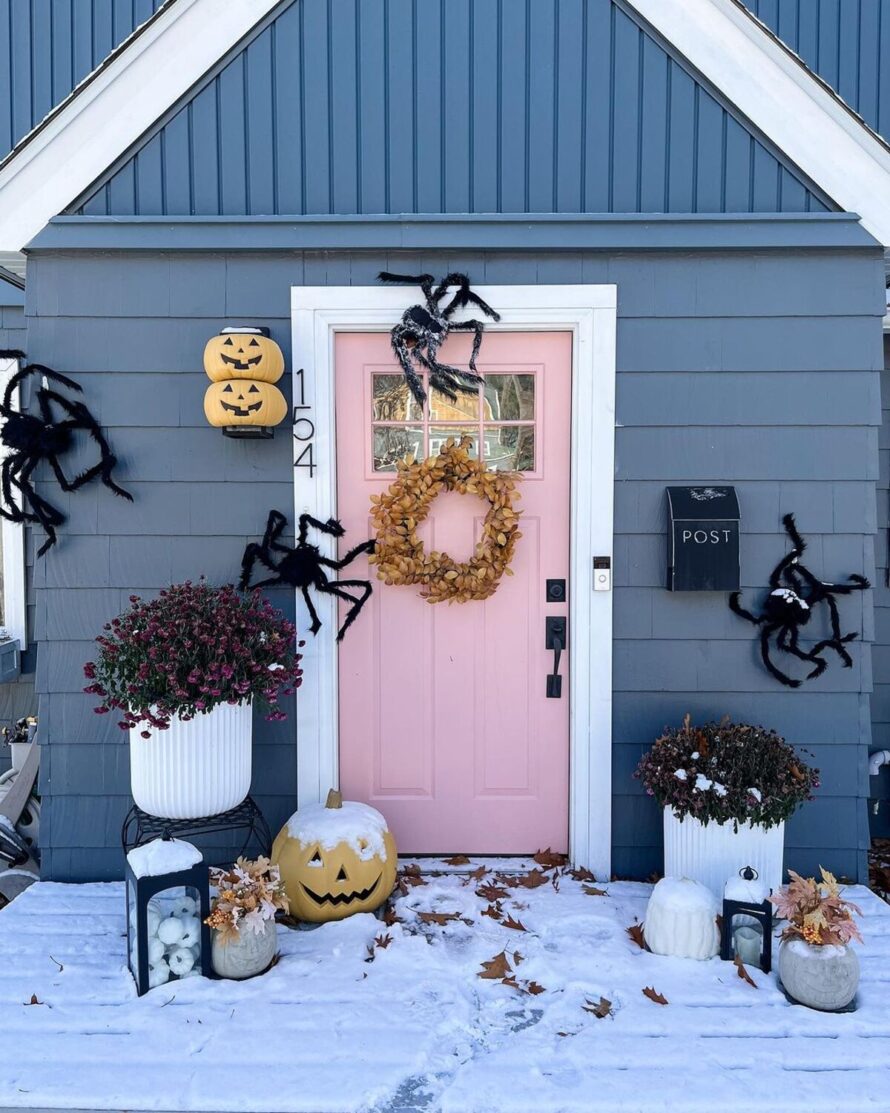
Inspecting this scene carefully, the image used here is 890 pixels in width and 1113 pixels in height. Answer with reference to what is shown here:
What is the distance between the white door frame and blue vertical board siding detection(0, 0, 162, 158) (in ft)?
6.62

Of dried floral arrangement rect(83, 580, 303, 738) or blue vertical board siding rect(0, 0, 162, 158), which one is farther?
blue vertical board siding rect(0, 0, 162, 158)

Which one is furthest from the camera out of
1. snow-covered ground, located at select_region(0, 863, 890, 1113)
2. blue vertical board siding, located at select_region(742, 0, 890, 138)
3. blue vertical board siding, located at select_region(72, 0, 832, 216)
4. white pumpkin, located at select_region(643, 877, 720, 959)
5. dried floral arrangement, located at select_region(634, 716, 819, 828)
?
blue vertical board siding, located at select_region(742, 0, 890, 138)

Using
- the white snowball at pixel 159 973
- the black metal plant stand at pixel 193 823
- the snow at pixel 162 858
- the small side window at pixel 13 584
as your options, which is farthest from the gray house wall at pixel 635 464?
the small side window at pixel 13 584

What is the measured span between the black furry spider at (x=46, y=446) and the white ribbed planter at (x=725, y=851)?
94.7 inches

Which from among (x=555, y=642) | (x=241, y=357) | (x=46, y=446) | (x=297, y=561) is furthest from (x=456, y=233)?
(x=46, y=446)

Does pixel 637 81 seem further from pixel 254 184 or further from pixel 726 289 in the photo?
pixel 254 184

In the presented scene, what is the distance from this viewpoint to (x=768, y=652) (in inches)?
112

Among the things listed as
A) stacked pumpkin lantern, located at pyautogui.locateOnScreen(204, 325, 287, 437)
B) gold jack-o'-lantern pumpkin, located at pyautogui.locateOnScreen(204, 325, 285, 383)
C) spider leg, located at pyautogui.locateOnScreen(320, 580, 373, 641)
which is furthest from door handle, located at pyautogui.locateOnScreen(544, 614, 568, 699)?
gold jack-o'-lantern pumpkin, located at pyautogui.locateOnScreen(204, 325, 285, 383)

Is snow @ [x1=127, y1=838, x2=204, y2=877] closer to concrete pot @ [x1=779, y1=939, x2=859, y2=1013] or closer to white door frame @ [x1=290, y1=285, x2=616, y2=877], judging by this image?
Answer: white door frame @ [x1=290, y1=285, x2=616, y2=877]

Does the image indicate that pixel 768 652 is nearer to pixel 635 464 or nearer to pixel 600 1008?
pixel 635 464

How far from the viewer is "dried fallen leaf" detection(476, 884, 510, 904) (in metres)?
2.69

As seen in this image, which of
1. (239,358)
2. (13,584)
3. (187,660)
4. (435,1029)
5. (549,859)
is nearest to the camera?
(435,1029)

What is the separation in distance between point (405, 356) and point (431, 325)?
0.15m

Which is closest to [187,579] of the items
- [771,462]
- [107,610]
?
[107,610]
